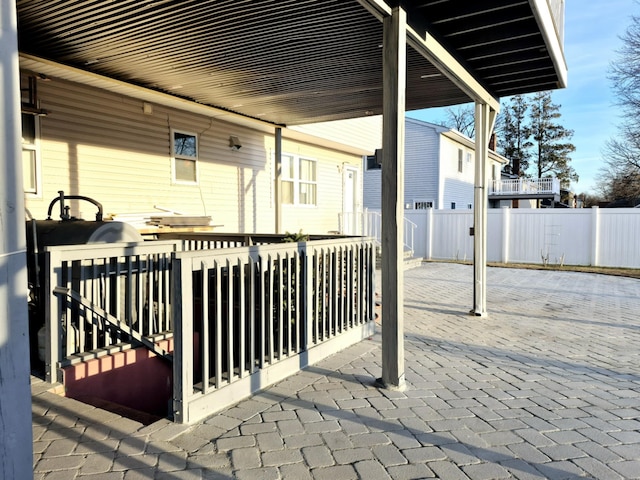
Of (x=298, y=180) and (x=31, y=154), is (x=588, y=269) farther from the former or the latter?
(x=31, y=154)

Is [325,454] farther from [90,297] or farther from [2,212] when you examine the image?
[90,297]

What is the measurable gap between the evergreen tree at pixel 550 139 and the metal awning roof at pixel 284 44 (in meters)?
36.4

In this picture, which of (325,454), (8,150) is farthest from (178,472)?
(8,150)

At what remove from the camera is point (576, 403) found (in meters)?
3.42

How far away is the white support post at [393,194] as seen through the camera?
3617mm

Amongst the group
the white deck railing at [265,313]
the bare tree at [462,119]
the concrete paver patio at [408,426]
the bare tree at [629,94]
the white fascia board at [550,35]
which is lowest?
the concrete paver patio at [408,426]

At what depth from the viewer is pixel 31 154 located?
5906 mm

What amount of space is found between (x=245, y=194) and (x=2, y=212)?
8130mm

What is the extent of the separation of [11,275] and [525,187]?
30.5m

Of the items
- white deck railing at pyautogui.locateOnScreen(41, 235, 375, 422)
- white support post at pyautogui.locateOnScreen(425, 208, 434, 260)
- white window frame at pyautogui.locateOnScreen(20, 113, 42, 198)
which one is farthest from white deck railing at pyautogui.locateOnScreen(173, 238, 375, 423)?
white support post at pyautogui.locateOnScreen(425, 208, 434, 260)

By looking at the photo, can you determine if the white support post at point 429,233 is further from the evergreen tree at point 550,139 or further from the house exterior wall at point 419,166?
the evergreen tree at point 550,139

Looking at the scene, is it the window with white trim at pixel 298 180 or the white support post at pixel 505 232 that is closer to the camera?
the window with white trim at pixel 298 180

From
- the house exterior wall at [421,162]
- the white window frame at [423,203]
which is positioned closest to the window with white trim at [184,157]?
the house exterior wall at [421,162]

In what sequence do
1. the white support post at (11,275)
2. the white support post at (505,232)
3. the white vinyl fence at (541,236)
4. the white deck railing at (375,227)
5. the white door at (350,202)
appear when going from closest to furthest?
the white support post at (11,275), the white door at (350,202), the white deck railing at (375,227), the white vinyl fence at (541,236), the white support post at (505,232)
